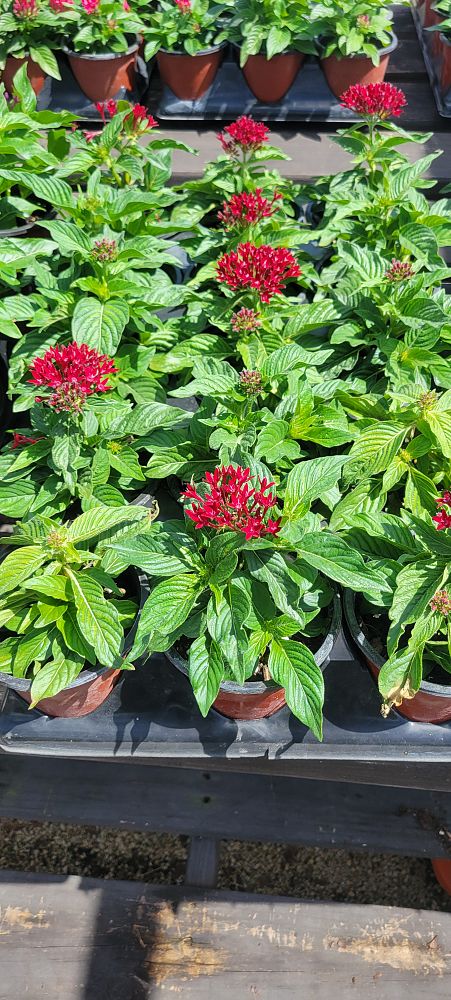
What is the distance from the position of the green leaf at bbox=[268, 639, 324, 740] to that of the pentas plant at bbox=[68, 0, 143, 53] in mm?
2674

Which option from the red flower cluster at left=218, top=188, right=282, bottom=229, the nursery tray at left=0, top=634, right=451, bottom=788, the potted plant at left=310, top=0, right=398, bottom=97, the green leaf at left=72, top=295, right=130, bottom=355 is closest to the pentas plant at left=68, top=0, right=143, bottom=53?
the potted plant at left=310, top=0, right=398, bottom=97

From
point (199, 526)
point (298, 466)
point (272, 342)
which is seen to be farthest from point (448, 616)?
point (272, 342)

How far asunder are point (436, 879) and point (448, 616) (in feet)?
3.99

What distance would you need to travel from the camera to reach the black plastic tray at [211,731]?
4.36 ft

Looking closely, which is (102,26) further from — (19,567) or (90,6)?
(19,567)

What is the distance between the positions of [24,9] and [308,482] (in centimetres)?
263

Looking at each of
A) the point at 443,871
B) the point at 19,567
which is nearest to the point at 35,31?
the point at 19,567

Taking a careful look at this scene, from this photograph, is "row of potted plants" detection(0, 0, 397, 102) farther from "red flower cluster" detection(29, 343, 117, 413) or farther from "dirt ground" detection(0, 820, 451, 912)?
"dirt ground" detection(0, 820, 451, 912)

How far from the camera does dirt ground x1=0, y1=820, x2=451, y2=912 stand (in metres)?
1.94

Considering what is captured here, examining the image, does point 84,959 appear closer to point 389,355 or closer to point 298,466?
point 298,466

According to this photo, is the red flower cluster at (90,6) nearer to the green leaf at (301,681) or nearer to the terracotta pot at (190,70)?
the terracotta pot at (190,70)

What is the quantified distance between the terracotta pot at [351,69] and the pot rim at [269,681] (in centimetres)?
232

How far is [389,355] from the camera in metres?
1.55

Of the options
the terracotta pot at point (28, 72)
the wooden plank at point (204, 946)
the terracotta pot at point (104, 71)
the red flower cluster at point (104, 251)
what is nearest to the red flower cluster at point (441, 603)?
the wooden plank at point (204, 946)
